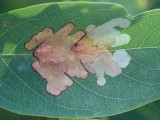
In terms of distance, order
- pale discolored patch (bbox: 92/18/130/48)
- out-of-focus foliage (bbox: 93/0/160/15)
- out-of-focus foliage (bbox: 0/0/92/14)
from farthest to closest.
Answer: out-of-focus foliage (bbox: 93/0/160/15)
out-of-focus foliage (bbox: 0/0/92/14)
pale discolored patch (bbox: 92/18/130/48)

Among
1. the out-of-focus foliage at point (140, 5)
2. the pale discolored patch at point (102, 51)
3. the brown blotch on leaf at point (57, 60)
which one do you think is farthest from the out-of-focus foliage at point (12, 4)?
the out-of-focus foliage at point (140, 5)

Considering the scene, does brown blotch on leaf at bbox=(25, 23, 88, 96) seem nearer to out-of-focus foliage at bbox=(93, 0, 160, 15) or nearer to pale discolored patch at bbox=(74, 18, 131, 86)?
pale discolored patch at bbox=(74, 18, 131, 86)

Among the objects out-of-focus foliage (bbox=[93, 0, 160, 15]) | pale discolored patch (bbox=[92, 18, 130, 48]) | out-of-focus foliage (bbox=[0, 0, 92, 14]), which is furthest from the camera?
out-of-focus foliage (bbox=[93, 0, 160, 15])

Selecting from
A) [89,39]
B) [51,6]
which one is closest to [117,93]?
[89,39]

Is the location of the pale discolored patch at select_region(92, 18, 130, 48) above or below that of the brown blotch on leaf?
above

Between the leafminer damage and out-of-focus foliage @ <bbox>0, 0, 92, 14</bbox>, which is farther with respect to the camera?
out-of-focus foliage @ <bbox>0, 0, 92, 14</bbox>

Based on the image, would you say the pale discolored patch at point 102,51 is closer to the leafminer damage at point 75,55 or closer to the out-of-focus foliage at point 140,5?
the leafminer damage at point 75,55

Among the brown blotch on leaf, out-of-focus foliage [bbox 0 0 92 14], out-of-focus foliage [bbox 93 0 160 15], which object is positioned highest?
out-of-focus foliage [bbox 0 0 92 14]

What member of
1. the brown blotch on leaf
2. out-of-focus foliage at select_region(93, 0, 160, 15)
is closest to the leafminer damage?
the brown blotch on leaf

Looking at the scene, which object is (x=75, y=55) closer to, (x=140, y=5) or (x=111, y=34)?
(x=111, y=34)
